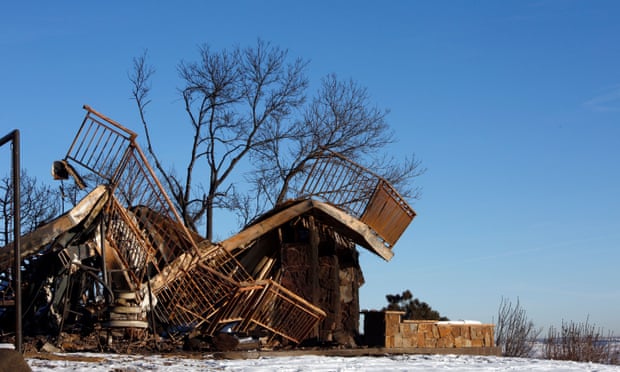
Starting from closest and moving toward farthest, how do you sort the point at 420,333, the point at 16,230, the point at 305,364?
the point at 16,230 → the point at 305,364 → the point at 420,333

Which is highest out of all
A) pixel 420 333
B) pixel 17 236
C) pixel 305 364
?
pixel 17 236

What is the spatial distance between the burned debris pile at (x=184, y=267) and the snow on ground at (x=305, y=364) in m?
1.46

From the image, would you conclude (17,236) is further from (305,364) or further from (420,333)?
(420,333)

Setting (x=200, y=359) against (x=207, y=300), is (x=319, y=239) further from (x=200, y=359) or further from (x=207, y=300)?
(x=200, y=359)

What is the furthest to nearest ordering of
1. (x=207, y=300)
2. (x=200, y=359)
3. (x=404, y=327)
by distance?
(x=404, y=327) < (x=207, y=300) < (x=200, y=359)

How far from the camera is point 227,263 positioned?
16.3m

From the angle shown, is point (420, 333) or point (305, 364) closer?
point (305, 364)

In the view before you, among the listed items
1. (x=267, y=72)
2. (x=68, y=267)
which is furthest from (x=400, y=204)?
(x=267, y=72)

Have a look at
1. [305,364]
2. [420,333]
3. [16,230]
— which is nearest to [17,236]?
[16,230]

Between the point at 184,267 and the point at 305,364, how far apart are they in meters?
3.86

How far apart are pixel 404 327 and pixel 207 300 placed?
3889 millimetres

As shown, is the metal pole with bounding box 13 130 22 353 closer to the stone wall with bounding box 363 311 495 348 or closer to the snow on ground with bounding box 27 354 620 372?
the snow on ground with bounding box 27 354 620 372

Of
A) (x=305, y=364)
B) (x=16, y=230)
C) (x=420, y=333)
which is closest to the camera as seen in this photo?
(x=16, y=230)

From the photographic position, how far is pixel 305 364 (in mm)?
11781
